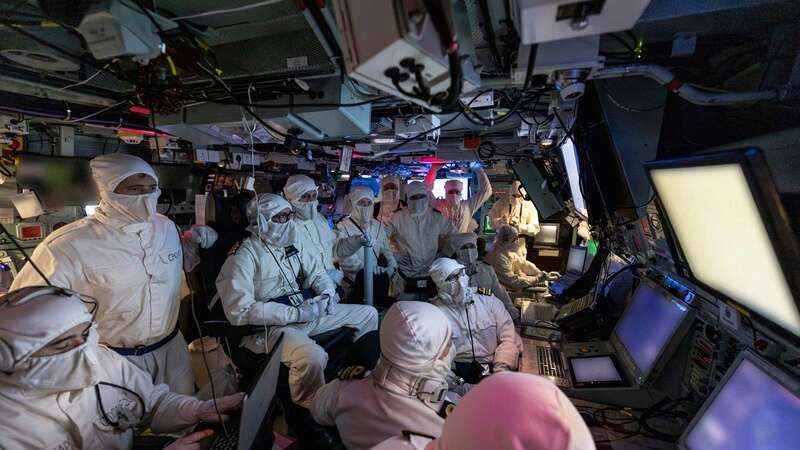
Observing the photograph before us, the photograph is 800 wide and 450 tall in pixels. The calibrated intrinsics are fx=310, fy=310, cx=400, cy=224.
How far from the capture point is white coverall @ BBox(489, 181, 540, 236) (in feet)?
18.6

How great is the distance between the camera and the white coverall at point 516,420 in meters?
0.69

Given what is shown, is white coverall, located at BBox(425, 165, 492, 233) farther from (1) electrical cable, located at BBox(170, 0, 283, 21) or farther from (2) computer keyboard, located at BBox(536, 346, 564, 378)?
(1) electrical cable, located at BBox(170, 0, 283, 21)

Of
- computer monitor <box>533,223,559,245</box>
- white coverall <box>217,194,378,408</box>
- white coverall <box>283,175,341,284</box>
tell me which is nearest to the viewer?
white coverall <box>217,194,378,408</box>

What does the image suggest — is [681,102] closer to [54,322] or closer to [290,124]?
[290,124]

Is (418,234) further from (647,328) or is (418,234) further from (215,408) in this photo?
(215,408)

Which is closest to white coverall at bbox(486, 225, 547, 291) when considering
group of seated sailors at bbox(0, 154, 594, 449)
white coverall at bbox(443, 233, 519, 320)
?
white coverall at bbox(443, 233, 519, 320)

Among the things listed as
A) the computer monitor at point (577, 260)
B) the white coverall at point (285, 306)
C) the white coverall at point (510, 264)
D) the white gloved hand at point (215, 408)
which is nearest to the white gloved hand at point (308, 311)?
the white coverall at point (285, 306)

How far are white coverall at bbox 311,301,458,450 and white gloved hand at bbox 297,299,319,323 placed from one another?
1.06 metres

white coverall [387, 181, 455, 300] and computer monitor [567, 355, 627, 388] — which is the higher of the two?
white coverall [387, 181, 455, 300]

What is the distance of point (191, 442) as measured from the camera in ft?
4.10

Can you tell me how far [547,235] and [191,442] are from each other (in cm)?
565

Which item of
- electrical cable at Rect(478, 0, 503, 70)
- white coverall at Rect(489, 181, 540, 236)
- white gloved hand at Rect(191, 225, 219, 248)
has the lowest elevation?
white gloved hand at Rect(191, 225, 219, 248)

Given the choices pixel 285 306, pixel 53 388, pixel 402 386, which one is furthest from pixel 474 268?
pixel 53 388

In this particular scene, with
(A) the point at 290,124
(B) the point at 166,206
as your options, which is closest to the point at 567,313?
(A) the point at 290,124
